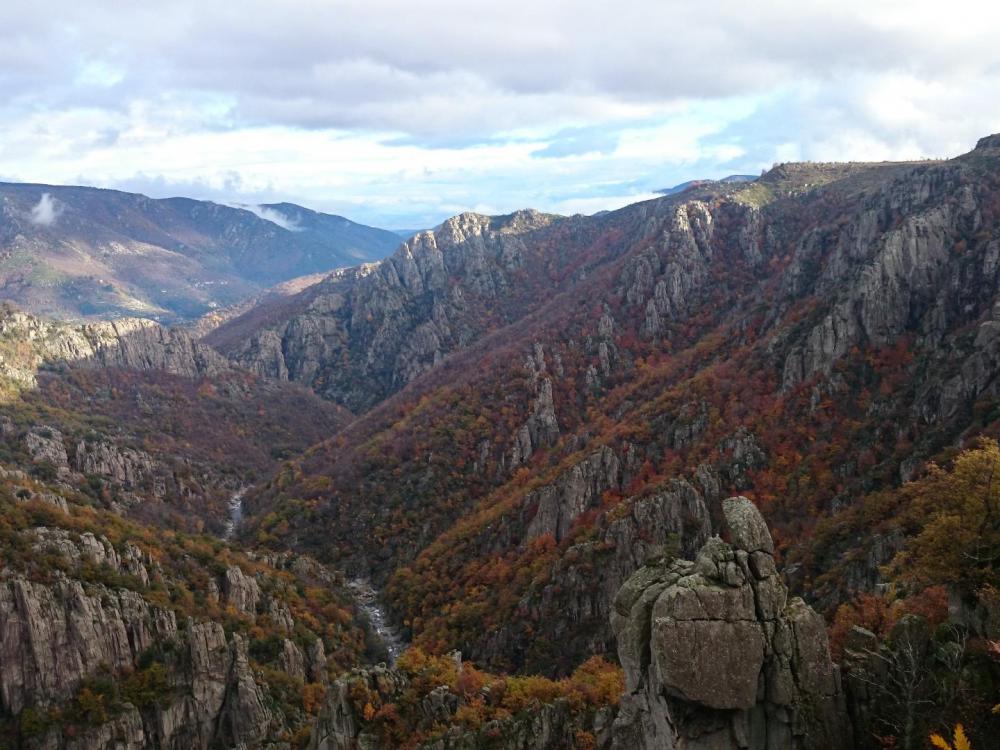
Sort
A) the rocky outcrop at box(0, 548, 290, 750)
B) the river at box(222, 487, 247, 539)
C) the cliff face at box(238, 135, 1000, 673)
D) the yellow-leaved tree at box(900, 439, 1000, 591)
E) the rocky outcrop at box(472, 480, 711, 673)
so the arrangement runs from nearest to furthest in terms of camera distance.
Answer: the yellow-leaved tree at box(900, 439, 1000, 591), the rocky outcrop at box(0, 548, 290, 750), the rocky outcrop at box(472, 480, 711, 673), the cliff face at box(238, 135, 1000, 673), the river at box(222, 487, 247, 539)

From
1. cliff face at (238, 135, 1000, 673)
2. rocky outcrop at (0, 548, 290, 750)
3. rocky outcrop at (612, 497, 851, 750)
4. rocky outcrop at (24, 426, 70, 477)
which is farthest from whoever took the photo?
rocky outcrop at (24, 426, 70, 477)

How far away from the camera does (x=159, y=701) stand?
233 ft

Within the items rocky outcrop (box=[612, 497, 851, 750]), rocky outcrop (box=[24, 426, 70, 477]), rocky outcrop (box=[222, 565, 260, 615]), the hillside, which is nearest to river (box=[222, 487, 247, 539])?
the hillside

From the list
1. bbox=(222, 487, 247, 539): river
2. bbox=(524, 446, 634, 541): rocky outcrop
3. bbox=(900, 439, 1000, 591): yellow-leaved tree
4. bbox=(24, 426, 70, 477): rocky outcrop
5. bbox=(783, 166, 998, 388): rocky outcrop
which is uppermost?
bbox=(783, 166, 998, 388): rocky outcrop

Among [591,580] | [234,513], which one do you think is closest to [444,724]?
[591,580]

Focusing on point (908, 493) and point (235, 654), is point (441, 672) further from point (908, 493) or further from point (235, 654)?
point (908, 493)

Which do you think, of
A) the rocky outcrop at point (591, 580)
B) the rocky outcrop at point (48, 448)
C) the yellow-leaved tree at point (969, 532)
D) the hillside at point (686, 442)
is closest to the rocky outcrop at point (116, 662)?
the hillside at point (686, 442)

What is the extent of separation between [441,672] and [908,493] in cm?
4633

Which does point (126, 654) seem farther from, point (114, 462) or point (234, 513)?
point (234, 513)

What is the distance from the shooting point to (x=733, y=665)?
96.3ft

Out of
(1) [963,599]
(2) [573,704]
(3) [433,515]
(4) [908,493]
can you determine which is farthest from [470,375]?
(1) [963,599]

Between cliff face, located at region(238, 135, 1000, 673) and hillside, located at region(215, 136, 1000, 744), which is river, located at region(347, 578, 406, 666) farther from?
hillside, located at region(215, 136, 1000, 744)

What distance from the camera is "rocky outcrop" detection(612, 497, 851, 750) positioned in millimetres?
29312

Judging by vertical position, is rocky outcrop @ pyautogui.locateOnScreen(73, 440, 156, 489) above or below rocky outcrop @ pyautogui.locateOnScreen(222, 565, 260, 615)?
above
